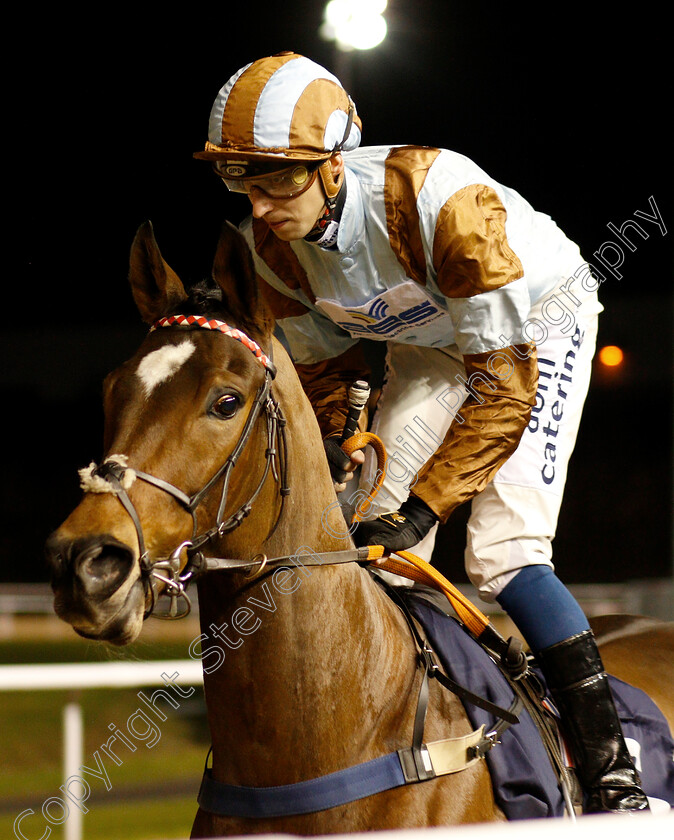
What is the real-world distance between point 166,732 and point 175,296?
5310mm

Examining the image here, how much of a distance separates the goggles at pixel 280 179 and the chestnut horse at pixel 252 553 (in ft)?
0.61

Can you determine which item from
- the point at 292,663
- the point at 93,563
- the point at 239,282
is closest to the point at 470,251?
the point at 239,282

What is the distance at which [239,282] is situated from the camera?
139cm

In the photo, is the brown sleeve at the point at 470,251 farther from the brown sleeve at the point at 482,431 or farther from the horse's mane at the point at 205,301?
the horse's mane at the point at 205,301

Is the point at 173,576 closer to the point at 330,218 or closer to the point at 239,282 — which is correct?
the point at 239,282

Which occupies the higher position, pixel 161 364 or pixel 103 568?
pixel 161 364

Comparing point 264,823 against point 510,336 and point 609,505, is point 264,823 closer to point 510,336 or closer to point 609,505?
point 510,336

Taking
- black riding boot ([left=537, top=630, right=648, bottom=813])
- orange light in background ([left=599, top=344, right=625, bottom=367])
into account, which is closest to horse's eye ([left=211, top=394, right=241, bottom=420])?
black riding boot ([left=537, top=630, right=648, bottom=813])

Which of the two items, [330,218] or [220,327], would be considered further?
[330,218]

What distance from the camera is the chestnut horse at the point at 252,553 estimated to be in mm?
1196

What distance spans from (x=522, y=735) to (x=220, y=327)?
875mm

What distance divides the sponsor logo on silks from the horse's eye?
0.63m

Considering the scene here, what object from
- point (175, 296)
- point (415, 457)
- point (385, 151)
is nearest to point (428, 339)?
point (415, 457)

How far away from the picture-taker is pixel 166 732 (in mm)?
6090
